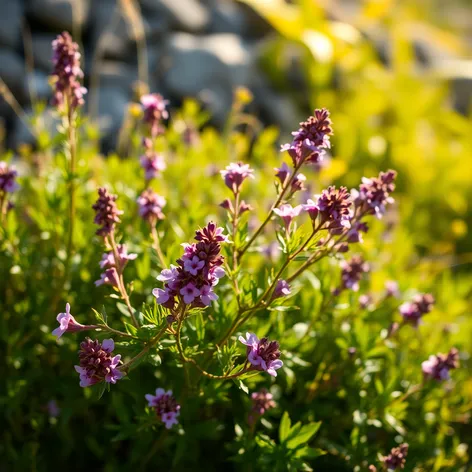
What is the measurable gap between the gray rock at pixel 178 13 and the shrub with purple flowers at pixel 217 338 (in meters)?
3.84

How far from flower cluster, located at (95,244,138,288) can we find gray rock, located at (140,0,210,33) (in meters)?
4.92

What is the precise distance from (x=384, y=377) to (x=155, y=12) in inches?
194

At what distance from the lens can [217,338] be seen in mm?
1889

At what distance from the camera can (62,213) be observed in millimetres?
2363

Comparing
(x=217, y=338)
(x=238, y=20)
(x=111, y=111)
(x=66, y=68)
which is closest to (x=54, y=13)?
(x=111, y=111)

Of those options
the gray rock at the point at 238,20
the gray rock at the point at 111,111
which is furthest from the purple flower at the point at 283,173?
the gray rock at the point at 238,20

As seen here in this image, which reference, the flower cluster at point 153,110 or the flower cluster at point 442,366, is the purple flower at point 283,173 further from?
the flower cluster at point 442,366

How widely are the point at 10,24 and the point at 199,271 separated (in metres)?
4.72

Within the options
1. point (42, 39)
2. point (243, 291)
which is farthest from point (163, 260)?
point (42, 39)

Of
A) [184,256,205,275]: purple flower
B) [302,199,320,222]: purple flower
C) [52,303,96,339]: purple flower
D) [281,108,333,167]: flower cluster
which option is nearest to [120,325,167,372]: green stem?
[52,303,96,339]: purple flower

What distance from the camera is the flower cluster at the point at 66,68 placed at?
6.38 feet

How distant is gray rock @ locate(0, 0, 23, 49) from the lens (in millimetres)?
5301

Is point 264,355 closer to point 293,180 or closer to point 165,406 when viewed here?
point 165,406

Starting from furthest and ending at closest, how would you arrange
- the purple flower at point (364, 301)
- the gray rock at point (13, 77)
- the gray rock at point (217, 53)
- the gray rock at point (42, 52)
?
the gray rock at point (217, 53)
the gray rock at point (42, 52)
the gray rock at point (13, 77)
the purple flower at point (364, 301)
